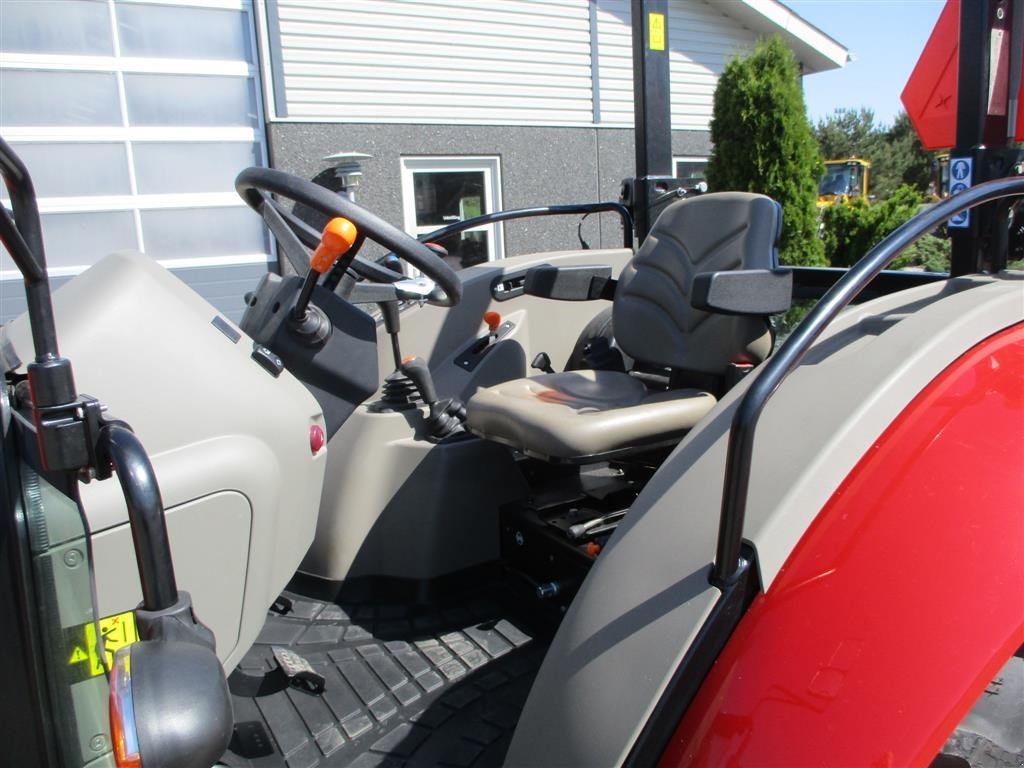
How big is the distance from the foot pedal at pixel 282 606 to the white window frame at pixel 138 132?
17.3 feet

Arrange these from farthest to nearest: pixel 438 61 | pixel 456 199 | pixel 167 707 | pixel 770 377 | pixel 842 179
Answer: pixel 842 179, pixel 456 199, pixel 438 61, pixel 770 377, pixel 167 707

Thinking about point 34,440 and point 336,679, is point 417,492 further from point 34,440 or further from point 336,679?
point 34,440

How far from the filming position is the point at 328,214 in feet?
5.47

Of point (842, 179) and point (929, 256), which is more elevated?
point (842, 179)

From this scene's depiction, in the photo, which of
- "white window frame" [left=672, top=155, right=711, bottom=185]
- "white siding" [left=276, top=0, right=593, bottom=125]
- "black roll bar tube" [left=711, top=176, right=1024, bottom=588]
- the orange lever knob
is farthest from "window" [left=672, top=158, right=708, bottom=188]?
"black roll bar tube" [left=711, top=176, right=1024, bottom=588]

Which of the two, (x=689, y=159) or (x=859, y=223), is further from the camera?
(x=689, y=159)

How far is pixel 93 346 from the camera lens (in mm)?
1246

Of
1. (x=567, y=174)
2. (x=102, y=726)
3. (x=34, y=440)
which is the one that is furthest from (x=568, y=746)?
(x=567, y=174)

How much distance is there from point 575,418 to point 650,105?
1315 millimetres

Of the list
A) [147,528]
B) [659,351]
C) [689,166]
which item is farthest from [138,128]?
[147,528]

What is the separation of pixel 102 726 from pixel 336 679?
81 cm

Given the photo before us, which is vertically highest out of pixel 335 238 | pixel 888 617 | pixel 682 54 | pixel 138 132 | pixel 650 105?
pixel 682 54

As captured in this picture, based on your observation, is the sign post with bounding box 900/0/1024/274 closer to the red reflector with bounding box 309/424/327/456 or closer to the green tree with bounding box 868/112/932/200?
the red reflector with bounding box 309/424/327/456

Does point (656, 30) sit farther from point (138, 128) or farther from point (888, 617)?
point (138, 128)
